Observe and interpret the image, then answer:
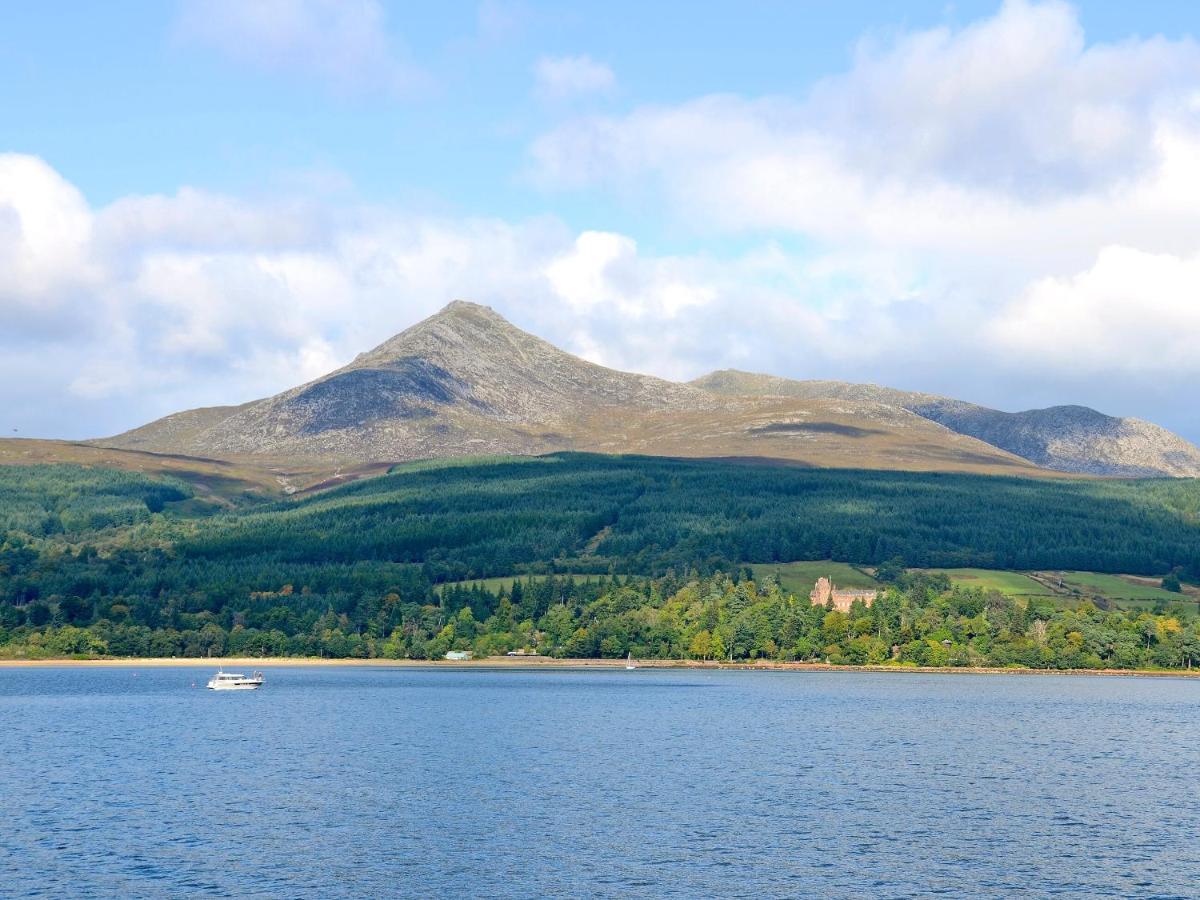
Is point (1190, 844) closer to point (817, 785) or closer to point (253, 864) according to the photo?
point (817, 785)

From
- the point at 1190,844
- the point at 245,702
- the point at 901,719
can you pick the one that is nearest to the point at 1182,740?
the point at 901,719

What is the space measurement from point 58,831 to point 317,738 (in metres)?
53.2

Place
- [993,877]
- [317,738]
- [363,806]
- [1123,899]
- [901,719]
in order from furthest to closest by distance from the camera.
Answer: [901,719] → [317,738] → [363,806] → [993,877] → [1123,899]

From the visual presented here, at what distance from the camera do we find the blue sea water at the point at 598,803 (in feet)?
233

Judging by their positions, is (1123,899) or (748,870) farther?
(748,870)

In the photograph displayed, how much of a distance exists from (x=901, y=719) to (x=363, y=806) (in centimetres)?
7825

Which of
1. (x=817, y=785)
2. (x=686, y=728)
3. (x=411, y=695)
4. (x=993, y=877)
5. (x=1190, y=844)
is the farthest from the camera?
(x=411, y=695)

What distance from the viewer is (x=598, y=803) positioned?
93.6 metres

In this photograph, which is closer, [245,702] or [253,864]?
[253,864]

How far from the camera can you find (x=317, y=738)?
134 metres

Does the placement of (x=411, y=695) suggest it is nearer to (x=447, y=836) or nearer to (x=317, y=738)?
(x=317, y=738)

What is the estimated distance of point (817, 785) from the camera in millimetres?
103125

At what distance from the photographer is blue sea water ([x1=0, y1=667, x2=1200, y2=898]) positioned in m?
70.9

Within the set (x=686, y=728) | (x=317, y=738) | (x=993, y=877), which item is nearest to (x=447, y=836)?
(x=993, y=877)
